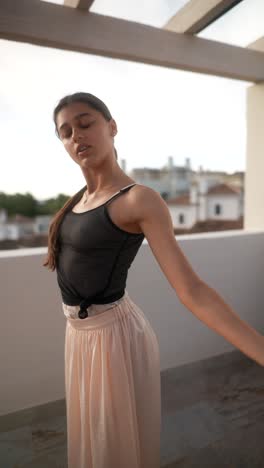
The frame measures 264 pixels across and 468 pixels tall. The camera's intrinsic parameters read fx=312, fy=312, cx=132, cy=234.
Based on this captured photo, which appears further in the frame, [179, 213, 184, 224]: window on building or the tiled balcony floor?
[179, 213, 184, 224]: window on building

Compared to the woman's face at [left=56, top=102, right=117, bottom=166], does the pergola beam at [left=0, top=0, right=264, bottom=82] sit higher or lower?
higher

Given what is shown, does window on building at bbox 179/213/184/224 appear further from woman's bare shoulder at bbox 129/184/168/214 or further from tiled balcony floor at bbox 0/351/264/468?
woman's bare shoulder at bbox 129/184/168/214

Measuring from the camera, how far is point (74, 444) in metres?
1.00

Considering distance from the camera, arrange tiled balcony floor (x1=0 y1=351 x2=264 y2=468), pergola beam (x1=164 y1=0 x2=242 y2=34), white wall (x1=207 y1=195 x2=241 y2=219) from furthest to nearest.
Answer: white wall (x1=207 y1=195 x2=241 y2=219), pergola beam (x1=164 y1=0 x2=242 y2=34), tiled balcony floor (x1=0 y1=351 x2=264 y2=468)

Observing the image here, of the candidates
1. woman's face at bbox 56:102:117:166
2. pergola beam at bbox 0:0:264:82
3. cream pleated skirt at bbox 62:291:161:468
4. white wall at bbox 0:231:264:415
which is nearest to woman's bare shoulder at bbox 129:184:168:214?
woman's face at bbox 56:102:117:166

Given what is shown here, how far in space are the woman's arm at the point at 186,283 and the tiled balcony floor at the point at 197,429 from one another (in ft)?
4.34

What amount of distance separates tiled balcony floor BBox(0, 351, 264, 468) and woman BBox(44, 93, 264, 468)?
842 mm

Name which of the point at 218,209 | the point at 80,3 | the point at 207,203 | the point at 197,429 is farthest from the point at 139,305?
the point at 218,209

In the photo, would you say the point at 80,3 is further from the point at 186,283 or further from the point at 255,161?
the point at 255,161

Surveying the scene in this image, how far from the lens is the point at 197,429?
184cm

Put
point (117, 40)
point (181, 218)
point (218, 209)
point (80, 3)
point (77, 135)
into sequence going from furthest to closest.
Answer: point (218, 209) → point (181, 218) → point (117, 40) → point (80, 3) → point (77, 135)

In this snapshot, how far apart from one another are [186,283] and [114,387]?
403mm

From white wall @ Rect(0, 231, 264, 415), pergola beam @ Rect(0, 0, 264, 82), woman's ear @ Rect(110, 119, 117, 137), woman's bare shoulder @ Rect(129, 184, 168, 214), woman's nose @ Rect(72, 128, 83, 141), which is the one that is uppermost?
pergola beam @ Rect(0, 0, 264, 82)

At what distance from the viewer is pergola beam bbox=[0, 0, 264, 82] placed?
167 centimetres
